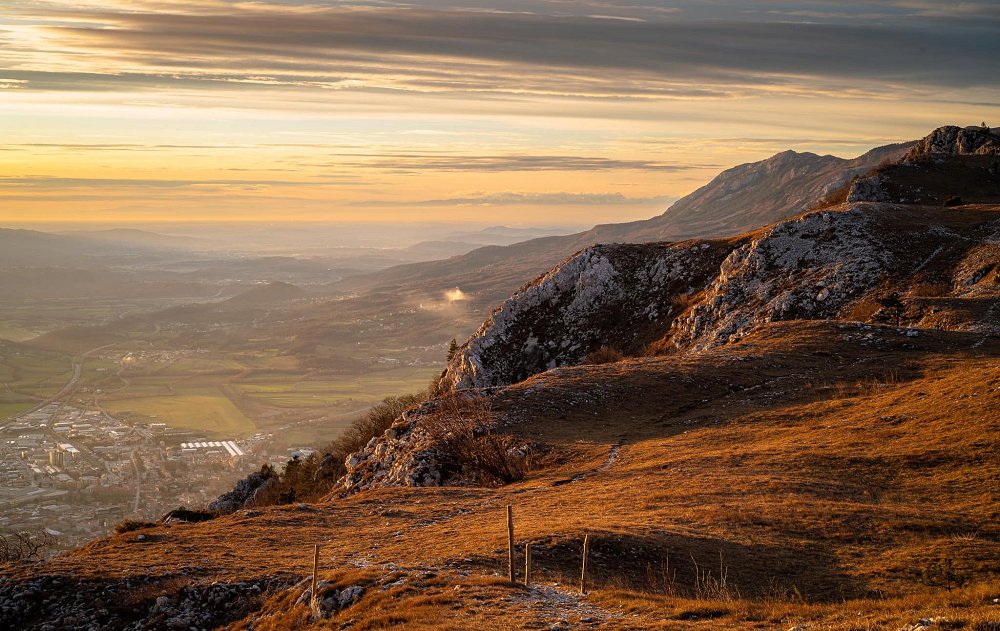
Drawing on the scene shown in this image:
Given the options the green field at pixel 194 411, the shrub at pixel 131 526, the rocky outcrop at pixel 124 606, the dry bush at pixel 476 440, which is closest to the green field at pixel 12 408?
the green field at pixel 194 411

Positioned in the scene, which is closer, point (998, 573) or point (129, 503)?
point (998, 573)

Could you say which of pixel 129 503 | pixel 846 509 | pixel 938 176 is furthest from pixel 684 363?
pixel 129 503

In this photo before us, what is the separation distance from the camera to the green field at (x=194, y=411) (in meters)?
156

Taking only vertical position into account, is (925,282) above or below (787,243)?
below

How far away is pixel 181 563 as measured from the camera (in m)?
21.0

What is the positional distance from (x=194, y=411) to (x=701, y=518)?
564ft

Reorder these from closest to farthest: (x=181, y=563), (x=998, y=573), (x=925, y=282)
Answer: (x=998, y=573) < (x=181, y=563) < (x=925, y=282)

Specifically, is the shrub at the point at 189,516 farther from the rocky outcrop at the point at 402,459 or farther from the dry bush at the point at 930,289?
the dry bush at the point at 930,289

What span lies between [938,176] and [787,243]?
3001cm

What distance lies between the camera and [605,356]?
5550 centimetres

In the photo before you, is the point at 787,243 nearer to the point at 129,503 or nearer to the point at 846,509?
the point at 846,509

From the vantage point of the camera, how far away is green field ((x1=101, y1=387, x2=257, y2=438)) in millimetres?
155500

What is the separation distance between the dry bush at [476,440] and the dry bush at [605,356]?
20.6 metres

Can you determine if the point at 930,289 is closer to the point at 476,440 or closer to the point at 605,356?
the point at 605,356
